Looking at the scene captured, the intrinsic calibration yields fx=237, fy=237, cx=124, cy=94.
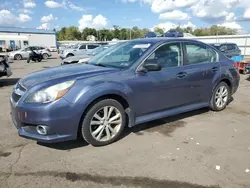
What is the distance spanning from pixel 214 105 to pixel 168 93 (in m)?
1.64

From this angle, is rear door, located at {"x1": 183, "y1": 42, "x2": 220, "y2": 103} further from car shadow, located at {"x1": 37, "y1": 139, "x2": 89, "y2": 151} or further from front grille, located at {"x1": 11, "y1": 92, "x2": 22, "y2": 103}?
front grille, located at {"x1": 11, "y1": 92, "x2": 22, "y2": 103}

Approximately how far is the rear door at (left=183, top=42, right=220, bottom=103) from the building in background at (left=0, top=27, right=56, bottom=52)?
48111mm

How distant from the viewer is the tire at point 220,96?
5.14 meters

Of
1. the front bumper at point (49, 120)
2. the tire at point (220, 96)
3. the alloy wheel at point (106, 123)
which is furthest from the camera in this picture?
the tire at point (220, 96)

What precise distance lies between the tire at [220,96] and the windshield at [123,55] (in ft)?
6.62

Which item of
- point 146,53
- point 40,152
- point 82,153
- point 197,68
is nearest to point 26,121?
point 40,152

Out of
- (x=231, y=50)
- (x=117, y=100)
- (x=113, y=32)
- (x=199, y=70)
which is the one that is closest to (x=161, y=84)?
(x=117, y=100)

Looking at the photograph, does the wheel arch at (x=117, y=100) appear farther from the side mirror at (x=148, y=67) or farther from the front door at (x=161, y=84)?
the side mirror at (x=148, y=67)

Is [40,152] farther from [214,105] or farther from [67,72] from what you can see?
[214,105]

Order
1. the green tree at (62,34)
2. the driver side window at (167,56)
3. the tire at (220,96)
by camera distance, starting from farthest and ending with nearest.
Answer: the green tree at (62,34) → the tire at (220,96) → the driver side window at (167,56)

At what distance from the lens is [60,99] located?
3141 millimetres

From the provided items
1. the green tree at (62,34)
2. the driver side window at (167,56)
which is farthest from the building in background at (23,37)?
the driver side window at (167,56)

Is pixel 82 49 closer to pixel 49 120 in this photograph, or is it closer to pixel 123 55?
pixel 123 55

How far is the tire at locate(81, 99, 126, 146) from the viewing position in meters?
3.39
